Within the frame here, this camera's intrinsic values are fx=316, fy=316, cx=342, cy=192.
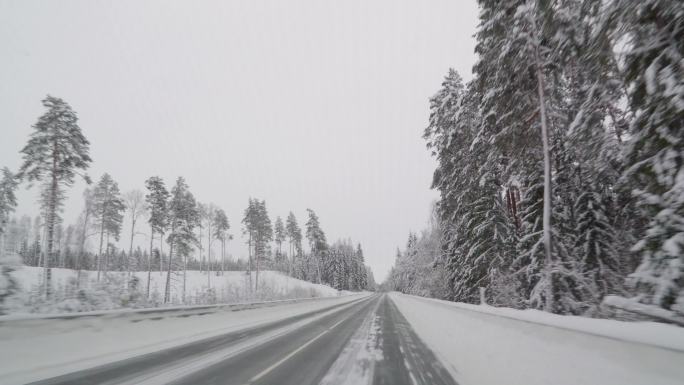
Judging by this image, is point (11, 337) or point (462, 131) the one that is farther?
point (462, 131)

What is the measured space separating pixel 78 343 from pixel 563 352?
8.52 metres

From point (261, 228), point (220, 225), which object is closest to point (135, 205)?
point (220, 225)

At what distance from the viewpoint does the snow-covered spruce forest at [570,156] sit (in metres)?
5.34

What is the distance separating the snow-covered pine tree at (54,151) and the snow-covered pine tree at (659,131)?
27.5 meters

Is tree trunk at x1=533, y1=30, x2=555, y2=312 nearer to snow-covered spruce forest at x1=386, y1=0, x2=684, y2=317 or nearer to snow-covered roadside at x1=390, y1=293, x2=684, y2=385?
snow-covered spruce forest at x1=386, y1=0, x2=684, y2=317

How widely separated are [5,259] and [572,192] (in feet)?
65.4

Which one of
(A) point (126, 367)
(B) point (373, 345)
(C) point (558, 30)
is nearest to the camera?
(A) point (126, 367)

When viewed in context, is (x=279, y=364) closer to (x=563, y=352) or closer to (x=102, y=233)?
(x=563, y=352)

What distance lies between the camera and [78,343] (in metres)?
6.42

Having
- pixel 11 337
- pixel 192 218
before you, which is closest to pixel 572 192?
pixel 11 337

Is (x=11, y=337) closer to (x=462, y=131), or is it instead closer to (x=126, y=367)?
(x=126, y=367)

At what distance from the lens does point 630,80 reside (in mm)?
6000

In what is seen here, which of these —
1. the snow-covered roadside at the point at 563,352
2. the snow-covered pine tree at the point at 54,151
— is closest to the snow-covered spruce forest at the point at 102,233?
the snow-covered pine tree at the point at 54,151

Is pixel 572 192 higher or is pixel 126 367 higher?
pixel 572 192
